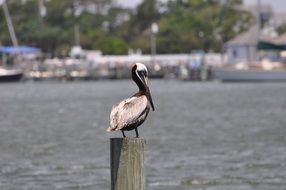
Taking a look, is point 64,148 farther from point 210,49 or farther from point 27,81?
point 210,49

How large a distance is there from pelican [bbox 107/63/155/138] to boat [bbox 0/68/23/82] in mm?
132774

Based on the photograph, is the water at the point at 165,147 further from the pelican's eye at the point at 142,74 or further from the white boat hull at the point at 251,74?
the white boat hull at the point at 251,74

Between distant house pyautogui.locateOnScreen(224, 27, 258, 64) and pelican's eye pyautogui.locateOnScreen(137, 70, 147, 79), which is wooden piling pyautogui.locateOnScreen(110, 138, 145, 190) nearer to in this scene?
pelican's eye pyautogui.locateOnScreen(137, 70, 147, 79)

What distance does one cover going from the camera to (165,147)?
39.7 meters

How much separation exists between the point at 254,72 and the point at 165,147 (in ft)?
280

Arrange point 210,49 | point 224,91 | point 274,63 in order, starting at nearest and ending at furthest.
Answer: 1. point 224,91
2. point 274,63
3. point 210,49

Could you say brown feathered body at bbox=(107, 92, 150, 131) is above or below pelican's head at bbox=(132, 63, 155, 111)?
below

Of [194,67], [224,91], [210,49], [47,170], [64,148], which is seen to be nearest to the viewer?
[47,170]

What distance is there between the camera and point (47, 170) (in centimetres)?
3206

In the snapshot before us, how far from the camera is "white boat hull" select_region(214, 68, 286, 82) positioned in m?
124

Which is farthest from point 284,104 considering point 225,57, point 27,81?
point 225,57

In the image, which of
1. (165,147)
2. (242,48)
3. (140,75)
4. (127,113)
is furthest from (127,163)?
(242,48)

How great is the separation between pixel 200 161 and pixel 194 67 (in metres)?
115

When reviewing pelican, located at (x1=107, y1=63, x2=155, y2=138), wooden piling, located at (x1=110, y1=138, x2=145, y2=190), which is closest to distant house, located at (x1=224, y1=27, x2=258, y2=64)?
pelican, located at (x1=107, y1=63, x2=155, y2=138)
